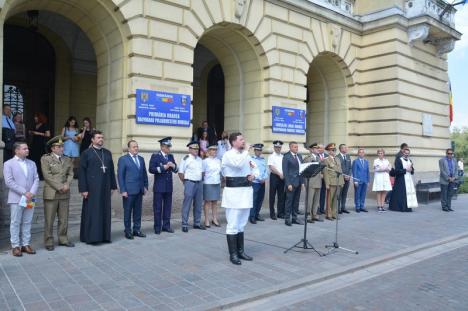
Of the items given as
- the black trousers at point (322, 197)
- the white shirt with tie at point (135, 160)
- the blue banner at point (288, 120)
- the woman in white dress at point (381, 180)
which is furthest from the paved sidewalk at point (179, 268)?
the blue banner at point (288, 120)

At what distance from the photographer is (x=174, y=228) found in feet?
30.5

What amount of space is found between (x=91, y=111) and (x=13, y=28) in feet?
11.2

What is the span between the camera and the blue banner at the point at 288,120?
520 inches

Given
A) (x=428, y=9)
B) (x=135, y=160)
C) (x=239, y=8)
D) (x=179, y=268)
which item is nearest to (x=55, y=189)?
(x=135, y=160)

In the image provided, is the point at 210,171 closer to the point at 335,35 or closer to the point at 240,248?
the point at 240,248

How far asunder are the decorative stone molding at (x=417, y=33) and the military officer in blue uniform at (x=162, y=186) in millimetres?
11764

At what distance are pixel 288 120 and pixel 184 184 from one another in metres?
5.48

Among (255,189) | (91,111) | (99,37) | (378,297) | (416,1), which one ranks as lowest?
(378,297)

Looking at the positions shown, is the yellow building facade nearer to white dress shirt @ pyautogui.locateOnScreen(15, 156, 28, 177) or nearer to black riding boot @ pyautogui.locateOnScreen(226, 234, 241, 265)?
white dress shirt @ pyautogui.locateOnScreen(15, 156, 28, 177)

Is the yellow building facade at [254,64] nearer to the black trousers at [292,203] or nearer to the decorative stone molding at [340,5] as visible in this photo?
the decorative stone molding at [340,5]

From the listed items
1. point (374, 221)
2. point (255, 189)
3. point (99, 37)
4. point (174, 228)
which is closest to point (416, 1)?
point (374, 221)

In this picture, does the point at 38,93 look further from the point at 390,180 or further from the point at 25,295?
the point at 390,180

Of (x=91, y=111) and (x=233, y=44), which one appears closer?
(x=233, y=44)

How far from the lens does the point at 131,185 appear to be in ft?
27.0
